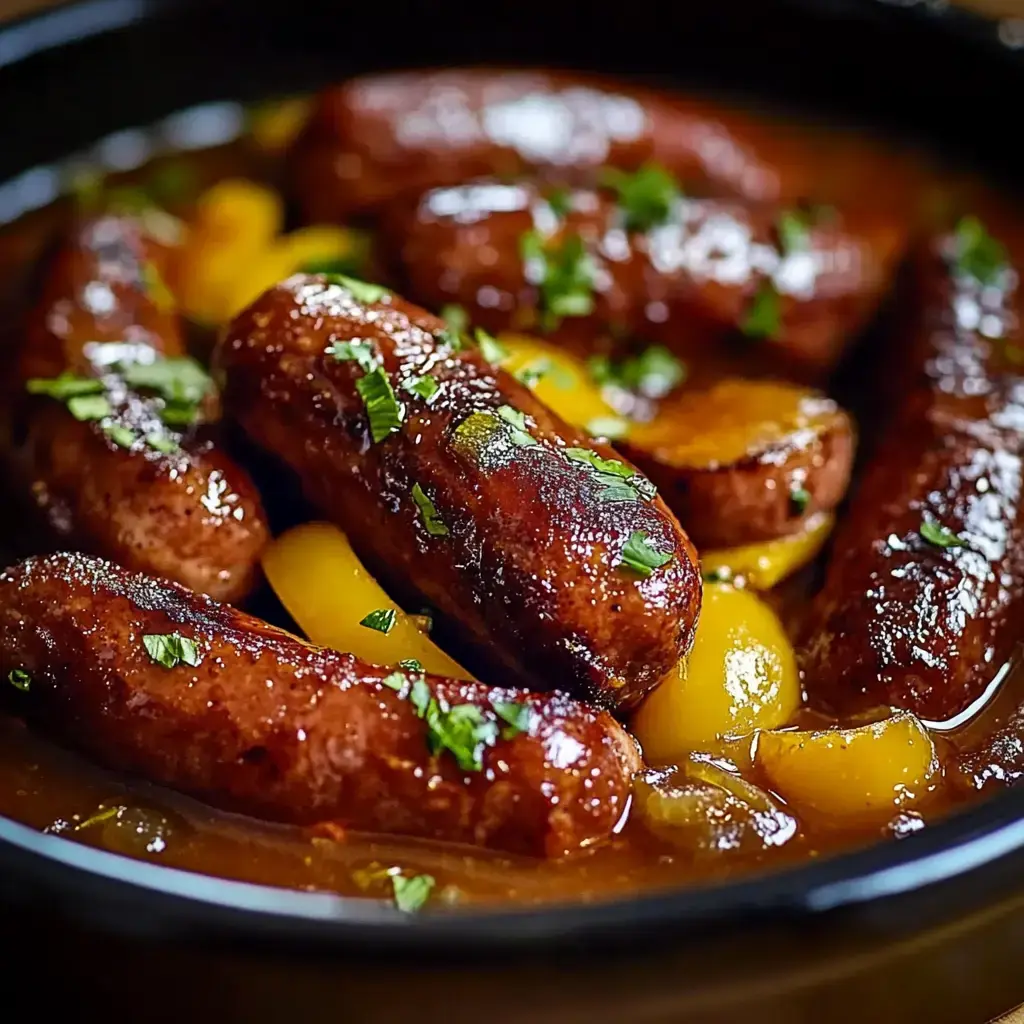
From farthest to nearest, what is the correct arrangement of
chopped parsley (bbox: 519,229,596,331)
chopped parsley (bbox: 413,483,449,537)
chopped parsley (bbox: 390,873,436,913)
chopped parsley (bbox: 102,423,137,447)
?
1. chopped parsley (bbox: 519,229,596,331)
2. chopped parsley (bbox: 102,423,137,447)
3. chopped parsley (bbox: 413,483,449,537)
4. chopped parsley (bbox: 390,873,436,913)

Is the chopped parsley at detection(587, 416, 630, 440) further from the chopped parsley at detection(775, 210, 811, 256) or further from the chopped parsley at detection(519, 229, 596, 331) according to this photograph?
the chopped parsley at detection(775, 210, 811, 256)

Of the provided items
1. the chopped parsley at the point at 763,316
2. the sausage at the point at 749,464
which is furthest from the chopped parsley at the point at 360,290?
the chopped parsley at the point at 763,316

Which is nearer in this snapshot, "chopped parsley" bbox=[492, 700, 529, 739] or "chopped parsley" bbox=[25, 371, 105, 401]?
"chopped parsley" bbox=[492, 700, 529, 739]

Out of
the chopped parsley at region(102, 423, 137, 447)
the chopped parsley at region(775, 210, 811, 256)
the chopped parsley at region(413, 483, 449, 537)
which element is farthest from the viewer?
the chopped parsley at region(775, 210, 811, 256)

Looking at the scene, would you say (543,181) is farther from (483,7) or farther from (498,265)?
(483,7)

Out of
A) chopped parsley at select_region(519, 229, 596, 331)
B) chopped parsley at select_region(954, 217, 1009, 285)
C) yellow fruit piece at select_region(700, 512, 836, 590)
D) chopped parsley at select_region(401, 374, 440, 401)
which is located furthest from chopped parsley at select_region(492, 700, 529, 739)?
chopped parsley at select_region(954, 217, 1009, 285)
